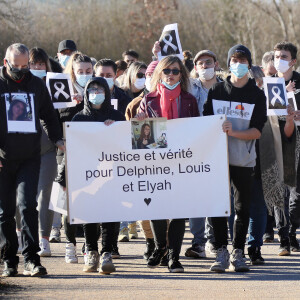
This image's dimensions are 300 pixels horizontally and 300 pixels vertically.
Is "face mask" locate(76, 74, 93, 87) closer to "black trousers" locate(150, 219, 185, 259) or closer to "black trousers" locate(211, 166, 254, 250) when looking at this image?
"black trousers" locate(150, 219, 185, 259)

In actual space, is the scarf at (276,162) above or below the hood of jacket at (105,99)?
below

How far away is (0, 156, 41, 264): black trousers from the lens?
361 inches

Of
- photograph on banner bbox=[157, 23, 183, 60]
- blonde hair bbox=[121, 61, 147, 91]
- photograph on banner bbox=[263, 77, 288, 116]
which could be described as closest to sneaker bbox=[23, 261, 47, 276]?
photograph on banner bbox=[263, 77, 288, 116]

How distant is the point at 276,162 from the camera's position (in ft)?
A: 34.4

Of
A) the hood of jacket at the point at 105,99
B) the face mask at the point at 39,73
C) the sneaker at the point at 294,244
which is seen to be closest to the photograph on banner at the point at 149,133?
the hood of jacket at the point at 105,99

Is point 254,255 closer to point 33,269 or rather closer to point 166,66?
point 166,66

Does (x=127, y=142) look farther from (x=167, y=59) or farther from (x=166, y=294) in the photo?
(x=166, y=294)

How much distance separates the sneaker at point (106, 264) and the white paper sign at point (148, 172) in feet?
1.19

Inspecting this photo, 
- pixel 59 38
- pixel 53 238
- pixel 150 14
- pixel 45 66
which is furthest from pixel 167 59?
pixel 150 14

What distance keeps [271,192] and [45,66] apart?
3123 mm

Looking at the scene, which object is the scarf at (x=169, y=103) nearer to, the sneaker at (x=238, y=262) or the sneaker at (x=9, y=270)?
the sneaker at (x=238, y=262)

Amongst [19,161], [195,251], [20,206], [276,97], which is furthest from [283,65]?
[20,206]

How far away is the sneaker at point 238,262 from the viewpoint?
9.45m

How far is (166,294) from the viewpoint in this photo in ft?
26.7
